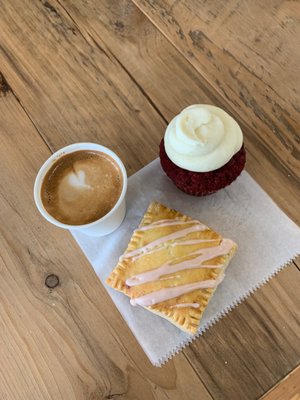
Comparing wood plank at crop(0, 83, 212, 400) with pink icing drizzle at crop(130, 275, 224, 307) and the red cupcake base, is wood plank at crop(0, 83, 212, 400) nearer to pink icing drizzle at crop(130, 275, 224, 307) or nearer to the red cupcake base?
pink icing drizzle at crop(130, 275, 224, 307)

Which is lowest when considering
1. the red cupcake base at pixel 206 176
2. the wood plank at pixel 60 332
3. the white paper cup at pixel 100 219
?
the wood plank at pixel 60 332

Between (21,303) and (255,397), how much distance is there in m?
0.43

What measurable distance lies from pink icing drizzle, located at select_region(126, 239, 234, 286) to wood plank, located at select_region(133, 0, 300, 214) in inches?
8.0

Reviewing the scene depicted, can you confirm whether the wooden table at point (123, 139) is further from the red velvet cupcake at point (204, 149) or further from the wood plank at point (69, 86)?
the red velvet cupcake at point (204, 149)

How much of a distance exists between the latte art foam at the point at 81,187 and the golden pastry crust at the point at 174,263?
0.09 meters

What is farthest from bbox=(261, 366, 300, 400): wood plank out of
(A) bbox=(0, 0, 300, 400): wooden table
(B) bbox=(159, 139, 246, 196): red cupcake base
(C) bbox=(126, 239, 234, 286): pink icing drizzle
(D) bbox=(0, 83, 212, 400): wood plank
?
(B) bbox=(159, 139, 246, 196): red cupcake base

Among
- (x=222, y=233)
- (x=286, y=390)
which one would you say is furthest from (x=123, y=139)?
(x=286, y=390)

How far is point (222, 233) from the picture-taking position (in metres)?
0.74

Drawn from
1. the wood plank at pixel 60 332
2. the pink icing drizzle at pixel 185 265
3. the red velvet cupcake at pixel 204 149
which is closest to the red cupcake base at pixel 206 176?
the red velvet cupcake at pixel 204 149

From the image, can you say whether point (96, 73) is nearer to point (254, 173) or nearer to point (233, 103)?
point (233, 103)

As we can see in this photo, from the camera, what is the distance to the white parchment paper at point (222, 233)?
0.69 m

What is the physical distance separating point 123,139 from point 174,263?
0.29m

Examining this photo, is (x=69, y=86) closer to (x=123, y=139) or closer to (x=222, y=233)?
(x=123, y=139)

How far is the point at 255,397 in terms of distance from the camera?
65 cm
